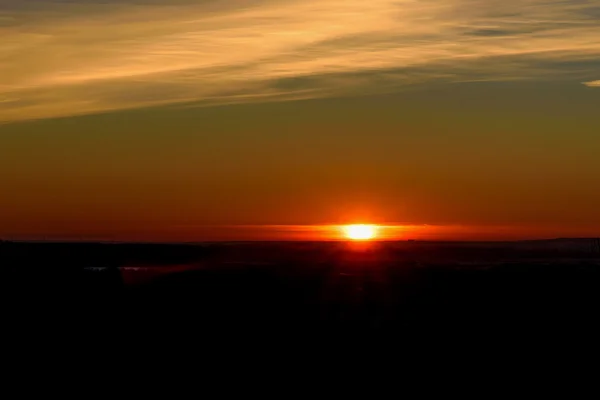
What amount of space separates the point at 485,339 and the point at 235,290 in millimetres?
14182

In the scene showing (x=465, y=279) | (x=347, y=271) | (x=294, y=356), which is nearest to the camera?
(x=294, y=356)

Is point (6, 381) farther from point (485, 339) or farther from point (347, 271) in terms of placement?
point (347, 271)

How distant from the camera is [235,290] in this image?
50031mm

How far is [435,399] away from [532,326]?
12.6m

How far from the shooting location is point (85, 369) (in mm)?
32812

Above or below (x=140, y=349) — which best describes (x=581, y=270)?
below

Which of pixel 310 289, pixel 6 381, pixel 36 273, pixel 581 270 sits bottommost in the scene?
pixel 581 270

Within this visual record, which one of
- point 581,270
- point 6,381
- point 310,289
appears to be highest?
point 6,381

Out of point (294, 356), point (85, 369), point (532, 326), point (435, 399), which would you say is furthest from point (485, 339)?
point (85, 369)

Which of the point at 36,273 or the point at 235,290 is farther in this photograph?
the point at 235,290

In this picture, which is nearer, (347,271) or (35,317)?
(35,317)

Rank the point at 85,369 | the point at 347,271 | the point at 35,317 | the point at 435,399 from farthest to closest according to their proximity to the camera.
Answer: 1. the point at 347,271
2. the point at 35,317
3. the point at 85,369
4. the point at 435,399

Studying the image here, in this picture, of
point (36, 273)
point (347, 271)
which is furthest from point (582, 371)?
point (347, 271)

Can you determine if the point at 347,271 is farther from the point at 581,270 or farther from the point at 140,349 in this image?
the point at 140,349
